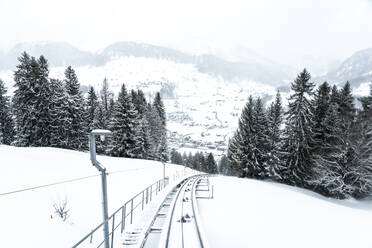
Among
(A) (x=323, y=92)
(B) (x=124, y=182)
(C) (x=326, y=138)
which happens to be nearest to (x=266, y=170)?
(C) (x=326, y=138)

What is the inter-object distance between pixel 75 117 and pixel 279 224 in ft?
111

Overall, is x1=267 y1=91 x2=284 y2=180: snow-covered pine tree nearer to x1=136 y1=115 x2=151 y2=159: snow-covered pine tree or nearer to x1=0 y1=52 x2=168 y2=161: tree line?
x1=0 y1=52 x2=168 y2=161: tree line

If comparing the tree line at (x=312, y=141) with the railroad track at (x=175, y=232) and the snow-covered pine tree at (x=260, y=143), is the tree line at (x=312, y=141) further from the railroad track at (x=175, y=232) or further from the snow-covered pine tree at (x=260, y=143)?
the railroad track at (x=175, y=232)

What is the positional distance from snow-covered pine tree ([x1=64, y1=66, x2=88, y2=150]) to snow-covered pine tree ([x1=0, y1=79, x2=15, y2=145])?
1173 centimetres

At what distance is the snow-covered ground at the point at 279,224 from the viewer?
903 centimetres

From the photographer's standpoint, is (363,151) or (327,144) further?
(327,144)

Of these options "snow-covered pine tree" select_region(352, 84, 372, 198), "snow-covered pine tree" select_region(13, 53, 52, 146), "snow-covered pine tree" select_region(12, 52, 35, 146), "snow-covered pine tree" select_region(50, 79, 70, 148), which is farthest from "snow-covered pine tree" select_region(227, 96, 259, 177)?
"snow-covered pine tree" select_region(12, 52, 35, 146)

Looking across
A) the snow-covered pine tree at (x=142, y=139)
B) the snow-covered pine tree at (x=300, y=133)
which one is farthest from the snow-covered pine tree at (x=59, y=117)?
the snow-covered pine tree at (x=300, y=133)

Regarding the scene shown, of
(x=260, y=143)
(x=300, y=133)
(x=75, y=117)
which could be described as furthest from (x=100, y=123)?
(x=300, y=133)

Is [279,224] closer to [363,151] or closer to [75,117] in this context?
[363,151]

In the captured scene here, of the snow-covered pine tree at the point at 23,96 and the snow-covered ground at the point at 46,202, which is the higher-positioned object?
the snow-covered pine tree at the point at 23,96

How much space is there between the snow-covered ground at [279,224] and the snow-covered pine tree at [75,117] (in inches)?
1084

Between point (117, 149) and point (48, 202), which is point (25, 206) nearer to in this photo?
point (48, 202)

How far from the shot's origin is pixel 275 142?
32156 millimetres
